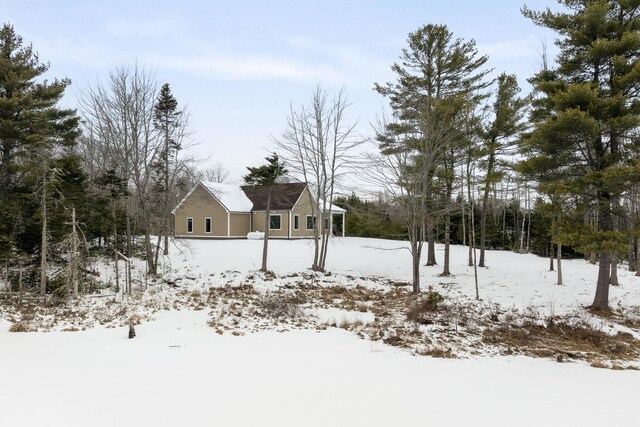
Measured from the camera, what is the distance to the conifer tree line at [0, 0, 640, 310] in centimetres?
1056

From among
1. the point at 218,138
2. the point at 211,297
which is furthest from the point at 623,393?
the point at 218,138

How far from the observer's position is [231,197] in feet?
101

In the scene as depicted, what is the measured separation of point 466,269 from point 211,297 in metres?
13.2

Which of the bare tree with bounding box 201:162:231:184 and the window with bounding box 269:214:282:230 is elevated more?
the bare tree with bounding box 201:162:231:184

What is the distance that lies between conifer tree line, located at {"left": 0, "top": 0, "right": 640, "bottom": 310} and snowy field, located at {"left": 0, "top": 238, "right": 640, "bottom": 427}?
5.46 m

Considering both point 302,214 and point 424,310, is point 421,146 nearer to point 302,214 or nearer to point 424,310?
point 424,310

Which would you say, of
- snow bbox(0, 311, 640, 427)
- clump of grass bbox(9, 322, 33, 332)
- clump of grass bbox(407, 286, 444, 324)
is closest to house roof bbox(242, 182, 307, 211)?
clump of grass bbox(407, 286, 444, 324)

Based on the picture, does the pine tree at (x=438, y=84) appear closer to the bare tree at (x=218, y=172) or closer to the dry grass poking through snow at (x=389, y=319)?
the dry grass poking through snow at (x=389, y=319)

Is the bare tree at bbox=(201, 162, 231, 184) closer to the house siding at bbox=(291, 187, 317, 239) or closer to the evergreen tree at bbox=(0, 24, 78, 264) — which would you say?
the house siding at bbox=(291, 187, 317, 239)

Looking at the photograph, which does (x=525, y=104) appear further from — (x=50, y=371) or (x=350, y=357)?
(x=50, y=371)

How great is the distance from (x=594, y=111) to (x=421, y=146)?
503 centimetres

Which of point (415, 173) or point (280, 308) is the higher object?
point (415, 173)

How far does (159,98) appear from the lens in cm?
1664

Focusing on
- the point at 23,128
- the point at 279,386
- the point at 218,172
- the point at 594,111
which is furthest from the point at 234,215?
the point at 218,172
